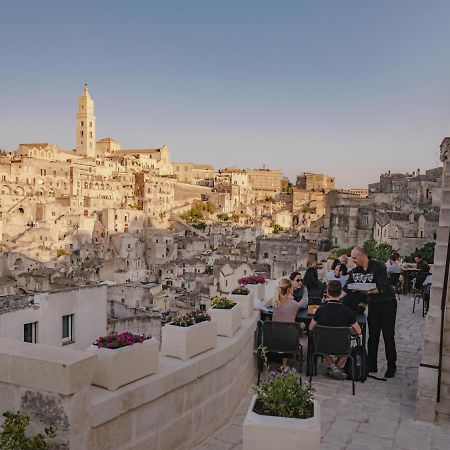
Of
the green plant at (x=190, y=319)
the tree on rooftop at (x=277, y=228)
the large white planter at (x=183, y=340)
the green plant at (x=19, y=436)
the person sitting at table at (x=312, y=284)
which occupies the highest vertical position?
the green plant at (x=190, y=319)

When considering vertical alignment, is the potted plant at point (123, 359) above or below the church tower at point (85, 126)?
below

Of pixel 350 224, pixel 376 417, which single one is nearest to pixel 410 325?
pixel 376 417

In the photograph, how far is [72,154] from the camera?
11375 cm

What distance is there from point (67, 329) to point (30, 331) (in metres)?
1.34

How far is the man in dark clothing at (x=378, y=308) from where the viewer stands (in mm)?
7301

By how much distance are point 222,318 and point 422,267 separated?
10.4m

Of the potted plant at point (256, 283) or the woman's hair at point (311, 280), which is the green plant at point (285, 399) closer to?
the potted plant at point (256, 283)

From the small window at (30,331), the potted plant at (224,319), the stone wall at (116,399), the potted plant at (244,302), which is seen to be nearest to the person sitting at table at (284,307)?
the potted plant at (244,302)

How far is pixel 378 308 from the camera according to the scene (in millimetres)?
7430

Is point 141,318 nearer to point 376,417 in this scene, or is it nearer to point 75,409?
point 376,417

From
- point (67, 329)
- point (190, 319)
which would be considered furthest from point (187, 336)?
point (67, 329)

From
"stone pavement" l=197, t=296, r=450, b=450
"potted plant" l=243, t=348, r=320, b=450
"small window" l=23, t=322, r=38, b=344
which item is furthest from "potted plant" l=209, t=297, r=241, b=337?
"small window" l=23, t=322, r=38, b=344

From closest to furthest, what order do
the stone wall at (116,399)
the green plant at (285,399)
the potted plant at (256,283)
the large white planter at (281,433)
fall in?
1. the stone wall at (116,399)
2. the large white planter at (281,433)
3. the green plant at (285,399)
4. the potted plant at (256,283)

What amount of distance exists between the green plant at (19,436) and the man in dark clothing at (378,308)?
17.5 feet
